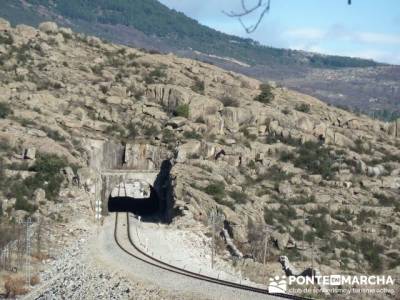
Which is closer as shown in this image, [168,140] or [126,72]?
[168,140]

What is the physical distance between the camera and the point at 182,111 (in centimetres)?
8506

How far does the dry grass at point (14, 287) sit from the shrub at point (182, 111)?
45481 mm

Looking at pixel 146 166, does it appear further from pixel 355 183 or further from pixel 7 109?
pixel 355 183

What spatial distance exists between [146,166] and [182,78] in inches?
849

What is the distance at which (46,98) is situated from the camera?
7975cm

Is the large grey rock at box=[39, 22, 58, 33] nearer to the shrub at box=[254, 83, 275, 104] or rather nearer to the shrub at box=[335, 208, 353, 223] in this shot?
the shrub at box=[254, 83, 275, 104]

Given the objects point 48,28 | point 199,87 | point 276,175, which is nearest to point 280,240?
point 276,175

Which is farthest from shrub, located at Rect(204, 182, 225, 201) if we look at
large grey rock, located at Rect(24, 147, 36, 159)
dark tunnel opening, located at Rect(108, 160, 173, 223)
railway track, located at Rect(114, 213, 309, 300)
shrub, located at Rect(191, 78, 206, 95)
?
shrub, located at Rect(191, 78, 206, 95)

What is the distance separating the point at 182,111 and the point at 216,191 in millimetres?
23319

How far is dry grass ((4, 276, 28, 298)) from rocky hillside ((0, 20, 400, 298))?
46.2ft

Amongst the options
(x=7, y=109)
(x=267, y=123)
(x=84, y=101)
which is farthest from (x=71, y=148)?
(x=267, y=123)

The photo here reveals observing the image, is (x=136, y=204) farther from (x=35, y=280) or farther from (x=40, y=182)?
(x=35, y=280)

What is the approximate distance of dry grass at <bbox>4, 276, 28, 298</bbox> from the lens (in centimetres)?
3931

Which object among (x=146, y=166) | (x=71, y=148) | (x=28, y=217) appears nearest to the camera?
(x=28, y=217)
